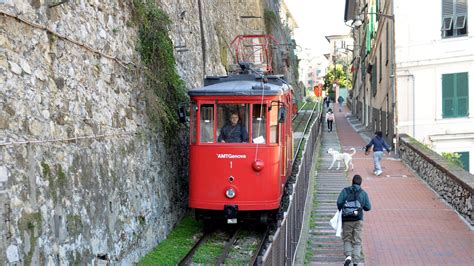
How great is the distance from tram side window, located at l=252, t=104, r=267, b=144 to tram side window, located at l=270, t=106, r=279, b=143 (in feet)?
0.51

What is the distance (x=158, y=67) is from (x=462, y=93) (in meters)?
13.7

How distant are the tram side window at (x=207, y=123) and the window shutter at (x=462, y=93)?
13.5 m

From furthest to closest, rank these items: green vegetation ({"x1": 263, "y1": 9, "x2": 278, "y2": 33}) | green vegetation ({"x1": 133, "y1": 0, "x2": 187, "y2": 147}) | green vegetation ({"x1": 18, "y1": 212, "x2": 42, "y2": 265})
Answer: green vegetation ({"x1": 263, "y1": 9, "x2": 278, "y2": 33}) → green vegetation ({"x1": 133, "y1": 0, "x2": 187, "y2": 147}) → green vegetation ({"x1": 18, "y1": 212, "x2": 42, "y2": 265})

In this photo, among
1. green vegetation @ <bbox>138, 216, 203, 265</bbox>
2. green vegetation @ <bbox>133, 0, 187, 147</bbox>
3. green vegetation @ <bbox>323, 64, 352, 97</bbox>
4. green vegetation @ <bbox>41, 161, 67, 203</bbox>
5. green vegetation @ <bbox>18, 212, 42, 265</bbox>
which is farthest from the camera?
green vegetation @ <bbox>323, 64, 352, 97</bbox>

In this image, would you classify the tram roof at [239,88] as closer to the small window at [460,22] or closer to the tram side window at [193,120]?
the tram side window at [193,120]

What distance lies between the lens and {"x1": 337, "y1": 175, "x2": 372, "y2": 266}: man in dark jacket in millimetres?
8984

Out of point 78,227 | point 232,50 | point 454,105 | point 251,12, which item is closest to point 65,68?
point 78,227

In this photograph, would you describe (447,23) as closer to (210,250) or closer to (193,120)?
(193,120)

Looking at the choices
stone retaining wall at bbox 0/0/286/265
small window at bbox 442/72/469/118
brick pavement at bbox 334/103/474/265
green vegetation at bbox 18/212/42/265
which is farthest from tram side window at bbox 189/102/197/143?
small window at bbox 442/72/469/118

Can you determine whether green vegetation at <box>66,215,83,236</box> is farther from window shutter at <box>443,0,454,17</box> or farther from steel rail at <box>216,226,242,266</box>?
window shutter at <box>443,0,454,17</box>

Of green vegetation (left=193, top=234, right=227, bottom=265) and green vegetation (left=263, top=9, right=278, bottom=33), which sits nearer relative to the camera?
green vegetation (left=193, top=234, right=227, bottom=265)

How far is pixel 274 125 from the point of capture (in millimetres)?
11297

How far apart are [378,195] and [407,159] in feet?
18.0

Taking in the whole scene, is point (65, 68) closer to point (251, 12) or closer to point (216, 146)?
point (216, 146)
